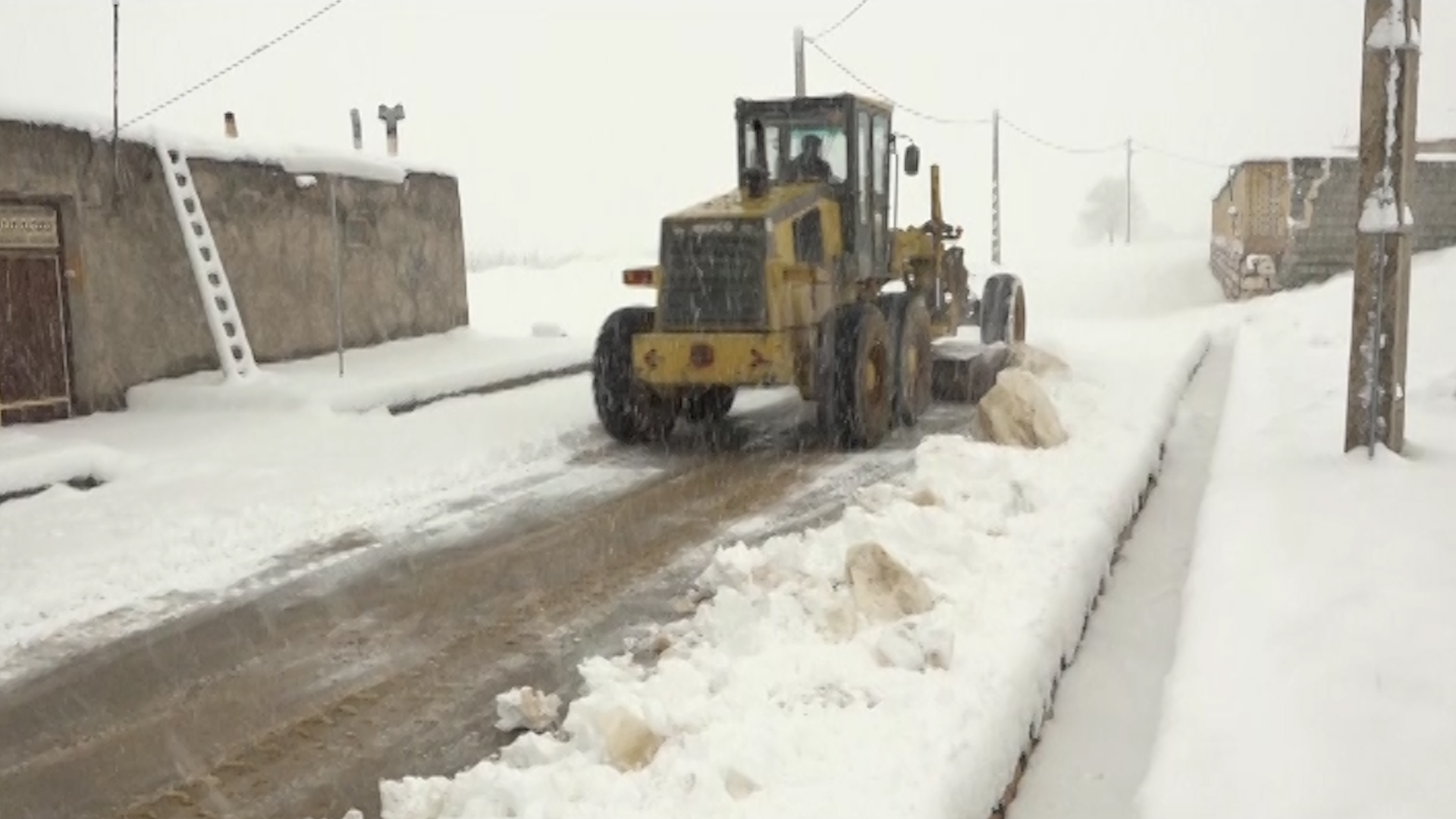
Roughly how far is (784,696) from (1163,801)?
1226 mm

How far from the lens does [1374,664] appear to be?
4.37 m

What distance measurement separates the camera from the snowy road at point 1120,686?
407cm

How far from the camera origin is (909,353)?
1094cm

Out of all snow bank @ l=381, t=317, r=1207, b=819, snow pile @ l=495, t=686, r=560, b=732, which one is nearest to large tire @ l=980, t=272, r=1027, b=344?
snow bank @ l=381, t=317, r=1207, b=819

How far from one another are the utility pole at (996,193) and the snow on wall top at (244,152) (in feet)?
74.0

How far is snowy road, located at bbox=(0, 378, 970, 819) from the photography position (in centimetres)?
420

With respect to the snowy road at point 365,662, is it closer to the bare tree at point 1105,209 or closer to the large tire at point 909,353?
the large tire at point 909,353

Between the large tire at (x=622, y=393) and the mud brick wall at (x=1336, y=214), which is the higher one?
the mud brick wall at (x=1336, y=214)

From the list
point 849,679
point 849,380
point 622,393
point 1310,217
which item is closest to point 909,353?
point 849,380

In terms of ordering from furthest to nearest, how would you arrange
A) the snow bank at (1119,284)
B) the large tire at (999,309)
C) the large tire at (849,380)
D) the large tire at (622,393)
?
the snow bank at (1119,284), the large tire at (999,309), the large tire at (622,393), the large tire at (849,380)

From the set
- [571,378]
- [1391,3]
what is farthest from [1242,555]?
[571,378]

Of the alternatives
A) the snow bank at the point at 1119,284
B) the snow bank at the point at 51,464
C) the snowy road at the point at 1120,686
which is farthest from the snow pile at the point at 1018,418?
the snow bank at the point at 1119,284

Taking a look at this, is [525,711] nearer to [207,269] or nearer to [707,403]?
[707,403]

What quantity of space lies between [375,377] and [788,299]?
5.61 meters
